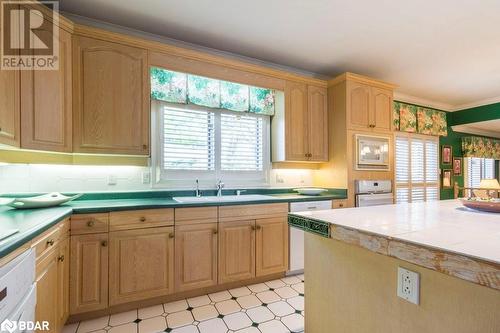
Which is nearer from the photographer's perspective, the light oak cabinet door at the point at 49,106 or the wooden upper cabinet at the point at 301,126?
the light oak cabinet door at the point at 49,106

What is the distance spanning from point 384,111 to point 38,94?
3745 mm

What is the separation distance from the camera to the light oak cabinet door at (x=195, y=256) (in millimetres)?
2119

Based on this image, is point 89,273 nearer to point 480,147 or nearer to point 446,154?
point 446,154

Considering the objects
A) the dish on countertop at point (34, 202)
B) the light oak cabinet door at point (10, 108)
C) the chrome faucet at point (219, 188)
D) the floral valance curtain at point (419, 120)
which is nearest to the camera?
the light oak cabinet door at point (10, 108)

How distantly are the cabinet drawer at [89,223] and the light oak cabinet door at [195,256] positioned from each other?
550 mm

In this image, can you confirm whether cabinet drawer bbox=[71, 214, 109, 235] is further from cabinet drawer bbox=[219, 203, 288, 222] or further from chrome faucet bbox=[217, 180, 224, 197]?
chrome faucet bbox=[217, 180, 224, 197]

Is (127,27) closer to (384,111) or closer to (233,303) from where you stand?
(233,303)

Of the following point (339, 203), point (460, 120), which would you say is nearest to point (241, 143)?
point (339, 203)

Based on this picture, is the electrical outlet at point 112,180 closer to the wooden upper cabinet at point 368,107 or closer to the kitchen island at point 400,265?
the kitchen island at point 400,265

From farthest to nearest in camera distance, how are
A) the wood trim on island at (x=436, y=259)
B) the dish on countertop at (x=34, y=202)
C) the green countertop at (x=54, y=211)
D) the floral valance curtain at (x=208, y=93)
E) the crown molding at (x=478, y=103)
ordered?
the crown molding at (x=478, y=103)
the floral valance curtain at (x=208, y=93)
the dish on countertop at (x=34, y=202)
the green countertop at (x=54, y=211)
the wood trim on island at (x=436, y=259)

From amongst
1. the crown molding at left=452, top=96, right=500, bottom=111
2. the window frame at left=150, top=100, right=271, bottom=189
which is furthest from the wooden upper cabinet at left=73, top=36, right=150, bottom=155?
the crown molding at left=452, top=96, right=500, bottom=111

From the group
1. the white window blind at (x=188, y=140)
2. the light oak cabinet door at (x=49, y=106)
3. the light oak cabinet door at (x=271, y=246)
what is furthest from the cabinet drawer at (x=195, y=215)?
the light oak cabinet door at (x=49, y=106)

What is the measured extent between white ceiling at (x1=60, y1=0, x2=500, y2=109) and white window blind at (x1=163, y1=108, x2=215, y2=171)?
80cm

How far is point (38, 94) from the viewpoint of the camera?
5.92 ft
